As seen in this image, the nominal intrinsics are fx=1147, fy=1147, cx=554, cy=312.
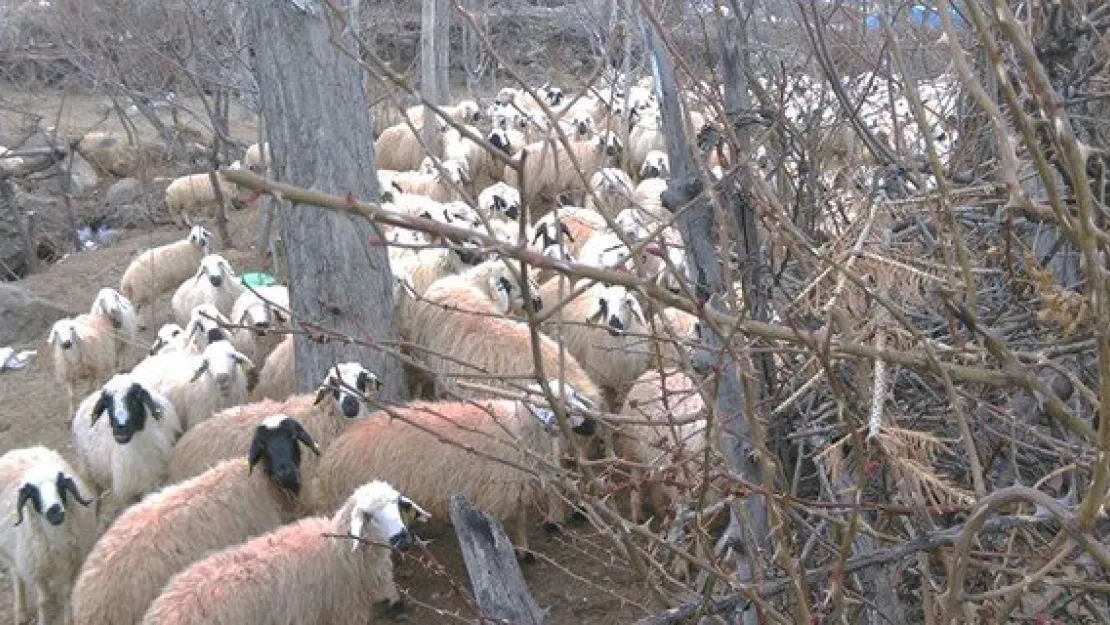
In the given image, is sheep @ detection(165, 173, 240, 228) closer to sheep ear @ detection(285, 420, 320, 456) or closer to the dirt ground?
the dirt ground

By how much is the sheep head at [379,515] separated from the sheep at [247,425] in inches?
39.6

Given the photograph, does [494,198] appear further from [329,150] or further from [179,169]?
[179,169]

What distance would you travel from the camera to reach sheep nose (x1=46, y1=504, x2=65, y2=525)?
5176mm

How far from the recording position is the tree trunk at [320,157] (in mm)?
5793

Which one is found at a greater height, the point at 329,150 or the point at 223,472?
the point at 329,150

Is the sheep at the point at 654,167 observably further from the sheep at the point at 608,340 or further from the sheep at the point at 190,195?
the sheep at the point at 190,195

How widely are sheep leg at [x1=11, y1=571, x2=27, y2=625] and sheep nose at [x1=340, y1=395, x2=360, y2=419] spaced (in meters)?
1.75

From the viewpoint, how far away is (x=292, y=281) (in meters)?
6.13

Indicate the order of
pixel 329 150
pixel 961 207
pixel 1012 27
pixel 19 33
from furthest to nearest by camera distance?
1. pixel 19 33
2. pixel 329 150
3. pixel 961 207
4. pixel 1012 27

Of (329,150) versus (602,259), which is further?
(602,259)

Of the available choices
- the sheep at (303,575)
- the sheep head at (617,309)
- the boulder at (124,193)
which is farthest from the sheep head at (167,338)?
the boulder at (124,193)

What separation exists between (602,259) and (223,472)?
11.0 feet

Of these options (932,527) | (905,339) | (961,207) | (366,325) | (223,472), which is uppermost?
(961,207)

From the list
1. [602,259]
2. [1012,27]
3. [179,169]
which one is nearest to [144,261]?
→ [602,259]
